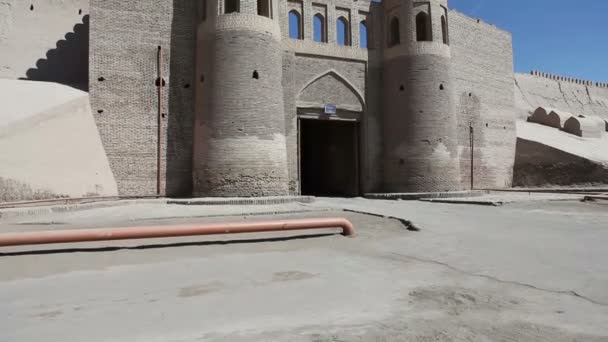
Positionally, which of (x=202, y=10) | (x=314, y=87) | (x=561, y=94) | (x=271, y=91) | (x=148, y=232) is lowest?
(x=148, y=232)

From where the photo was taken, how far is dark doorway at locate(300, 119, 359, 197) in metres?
16.8

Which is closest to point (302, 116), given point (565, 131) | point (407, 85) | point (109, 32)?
point (407, 85)

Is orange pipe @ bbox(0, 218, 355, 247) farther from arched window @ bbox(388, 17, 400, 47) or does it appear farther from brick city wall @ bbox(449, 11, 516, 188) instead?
brick city wall @ bbox(449, 11, 516, 188)

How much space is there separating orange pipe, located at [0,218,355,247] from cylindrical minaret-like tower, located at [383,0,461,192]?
10.2 m

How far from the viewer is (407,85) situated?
15.4 meters

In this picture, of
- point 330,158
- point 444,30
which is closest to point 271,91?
point 330,158

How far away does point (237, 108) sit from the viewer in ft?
40.4

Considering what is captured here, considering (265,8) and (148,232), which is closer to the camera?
(148,232)

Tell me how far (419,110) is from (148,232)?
40.2 ft

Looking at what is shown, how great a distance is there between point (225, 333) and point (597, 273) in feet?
9.28

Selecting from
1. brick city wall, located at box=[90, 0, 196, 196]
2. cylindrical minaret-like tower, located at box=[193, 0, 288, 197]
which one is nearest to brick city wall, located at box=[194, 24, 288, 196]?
cylindrical minaret-like tower, located at box=[193, 0, 288, 197]

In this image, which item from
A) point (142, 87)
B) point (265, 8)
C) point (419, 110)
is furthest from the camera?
point (419, 110)

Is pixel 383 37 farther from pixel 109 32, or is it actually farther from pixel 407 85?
pixel 109 32

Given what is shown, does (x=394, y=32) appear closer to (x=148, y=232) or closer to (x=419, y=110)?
(x=419, y=110)
